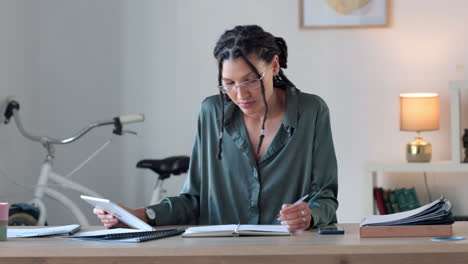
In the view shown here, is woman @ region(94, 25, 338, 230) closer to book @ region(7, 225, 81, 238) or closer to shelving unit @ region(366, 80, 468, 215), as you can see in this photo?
book @ region(7, 225, 81, 238)

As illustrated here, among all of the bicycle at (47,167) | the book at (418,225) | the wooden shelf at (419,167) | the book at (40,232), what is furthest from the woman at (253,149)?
the wooden shelf at (419,167)

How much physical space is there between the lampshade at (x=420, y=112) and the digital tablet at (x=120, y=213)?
8.44ft

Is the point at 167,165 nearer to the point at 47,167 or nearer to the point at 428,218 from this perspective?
the point at 47,167

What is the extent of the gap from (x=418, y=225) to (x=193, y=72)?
2.84m

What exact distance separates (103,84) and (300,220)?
2785 mm

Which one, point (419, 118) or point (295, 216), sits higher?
point (419, 118)

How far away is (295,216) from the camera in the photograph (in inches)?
86.4

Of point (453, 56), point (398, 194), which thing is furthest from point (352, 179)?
point (453, 56)

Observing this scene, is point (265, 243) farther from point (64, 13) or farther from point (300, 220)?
point (64, 13)

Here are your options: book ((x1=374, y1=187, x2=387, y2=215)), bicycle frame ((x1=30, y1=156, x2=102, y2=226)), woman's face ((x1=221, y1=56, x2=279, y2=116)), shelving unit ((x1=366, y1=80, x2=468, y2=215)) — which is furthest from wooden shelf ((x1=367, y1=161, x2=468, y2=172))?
woman's face ((x1=221, y1=56, x2=279, y2=116))

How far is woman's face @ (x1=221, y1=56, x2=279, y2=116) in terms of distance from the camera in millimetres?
2377

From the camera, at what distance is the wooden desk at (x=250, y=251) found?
194cm

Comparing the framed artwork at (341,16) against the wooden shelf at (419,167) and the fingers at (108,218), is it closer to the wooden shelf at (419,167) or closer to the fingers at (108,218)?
the wooden shelf at (419,167)

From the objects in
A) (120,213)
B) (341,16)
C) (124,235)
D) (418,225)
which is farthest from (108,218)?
(341,16)
